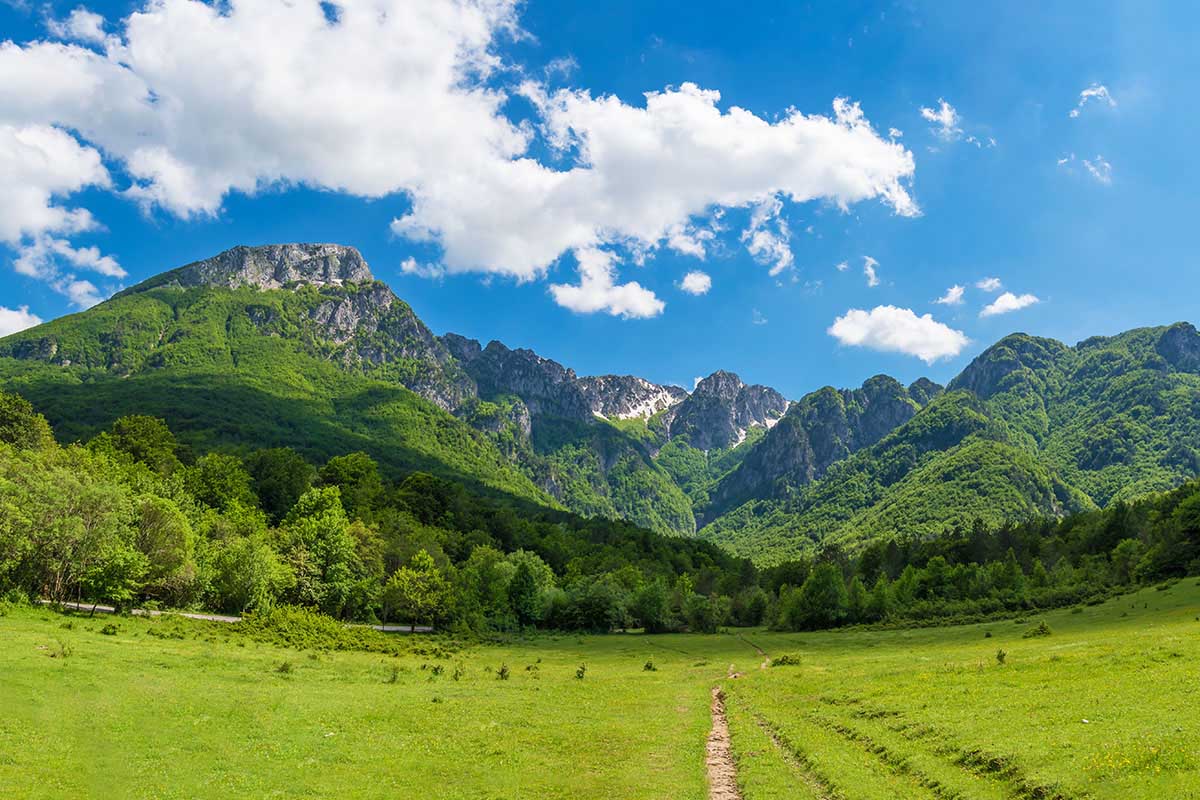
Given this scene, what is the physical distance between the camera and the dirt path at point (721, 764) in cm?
2535

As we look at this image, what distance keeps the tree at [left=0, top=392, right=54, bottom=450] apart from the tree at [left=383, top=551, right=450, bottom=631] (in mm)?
67192

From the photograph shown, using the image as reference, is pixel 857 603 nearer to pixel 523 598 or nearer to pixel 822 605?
pixel 822 605

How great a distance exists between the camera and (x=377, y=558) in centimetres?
10550

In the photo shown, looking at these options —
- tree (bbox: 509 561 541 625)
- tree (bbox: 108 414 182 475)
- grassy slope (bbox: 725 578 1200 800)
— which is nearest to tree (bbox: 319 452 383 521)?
tree (bbox: 108 414 182 475)

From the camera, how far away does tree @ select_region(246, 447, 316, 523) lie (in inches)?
5586

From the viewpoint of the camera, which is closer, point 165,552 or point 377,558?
point 165,552

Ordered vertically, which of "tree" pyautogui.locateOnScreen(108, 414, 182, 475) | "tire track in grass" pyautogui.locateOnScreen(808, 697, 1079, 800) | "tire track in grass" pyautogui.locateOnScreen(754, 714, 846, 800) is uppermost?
"tree" pyautogui.locateOnScreen(108, 414, 182, 475)

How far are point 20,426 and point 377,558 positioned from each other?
67738mm

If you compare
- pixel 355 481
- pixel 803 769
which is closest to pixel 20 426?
pixel 355 481

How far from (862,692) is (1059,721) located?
16.7 metres

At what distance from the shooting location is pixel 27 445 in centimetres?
10894

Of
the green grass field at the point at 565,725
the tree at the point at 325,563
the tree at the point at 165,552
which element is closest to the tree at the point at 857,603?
the green grass field at the point at 565,725

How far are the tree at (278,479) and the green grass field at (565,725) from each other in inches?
3471

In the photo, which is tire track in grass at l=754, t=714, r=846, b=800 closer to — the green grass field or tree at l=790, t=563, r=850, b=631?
the green grass field
